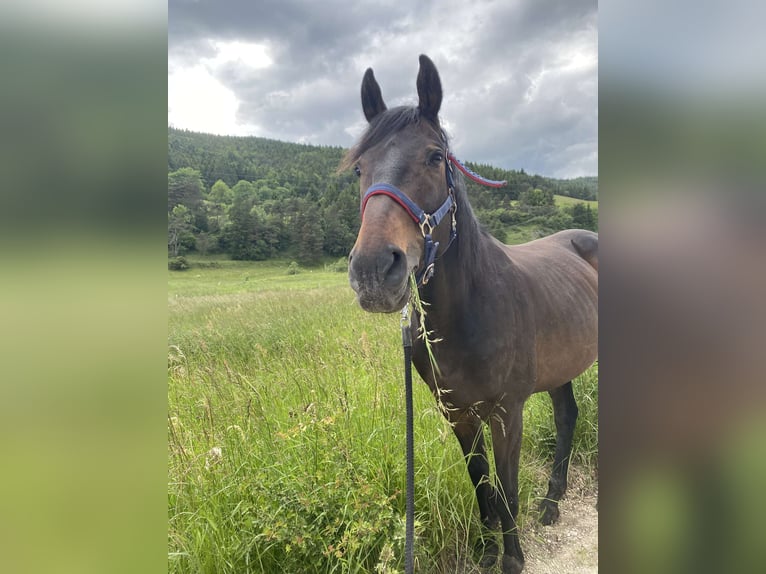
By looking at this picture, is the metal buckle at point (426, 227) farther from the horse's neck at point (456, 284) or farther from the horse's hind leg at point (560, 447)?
the horse's hind leg at point (560, 447)

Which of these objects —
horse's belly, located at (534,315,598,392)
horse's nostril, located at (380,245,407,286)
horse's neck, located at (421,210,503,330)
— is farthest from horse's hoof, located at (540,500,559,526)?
horse's nostril, located at (380,245,407,286)

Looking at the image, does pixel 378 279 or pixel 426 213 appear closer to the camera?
pixel 378 279

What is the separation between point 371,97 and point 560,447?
3.21 meters

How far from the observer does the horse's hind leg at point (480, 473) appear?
2.42 metres

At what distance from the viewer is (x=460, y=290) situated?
217 cm

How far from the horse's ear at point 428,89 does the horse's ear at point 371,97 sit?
0.97 ft

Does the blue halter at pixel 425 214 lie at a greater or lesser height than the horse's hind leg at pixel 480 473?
greater

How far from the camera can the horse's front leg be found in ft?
7.57

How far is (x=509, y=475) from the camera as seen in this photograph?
237cm
